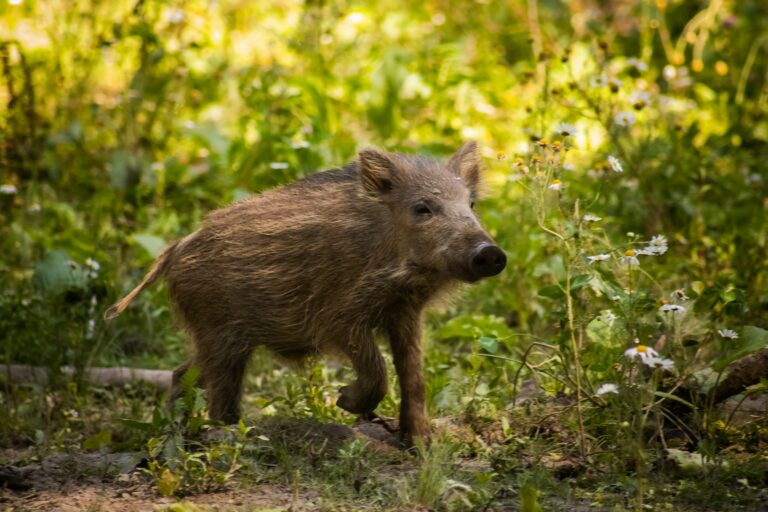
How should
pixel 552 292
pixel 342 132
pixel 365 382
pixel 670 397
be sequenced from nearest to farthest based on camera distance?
pixel 670 397 < pixel 552 292 < pixel 365 382 < pixel 342 132

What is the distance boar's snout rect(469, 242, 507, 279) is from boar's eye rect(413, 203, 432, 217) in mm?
412

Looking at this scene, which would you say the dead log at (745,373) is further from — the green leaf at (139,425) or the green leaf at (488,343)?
the green leaf at (139,425)

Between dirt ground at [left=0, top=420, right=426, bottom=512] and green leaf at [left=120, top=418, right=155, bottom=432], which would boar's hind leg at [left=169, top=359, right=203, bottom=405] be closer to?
dirt ground at [left=0, top=420, right=426, bottom=512]

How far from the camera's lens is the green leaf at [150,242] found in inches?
246

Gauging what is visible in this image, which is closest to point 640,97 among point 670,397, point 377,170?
point 377,170

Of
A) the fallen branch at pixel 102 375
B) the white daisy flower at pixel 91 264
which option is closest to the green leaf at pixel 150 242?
the white daisy flower at pixel 91 264

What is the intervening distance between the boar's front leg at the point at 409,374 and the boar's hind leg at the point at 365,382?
0.38 ft

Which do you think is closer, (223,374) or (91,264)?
(223,374)

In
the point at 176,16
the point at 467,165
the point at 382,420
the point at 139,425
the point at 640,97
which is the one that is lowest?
the point at 382,420

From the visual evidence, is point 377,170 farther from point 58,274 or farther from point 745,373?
point 58,274

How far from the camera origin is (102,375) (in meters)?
5.51

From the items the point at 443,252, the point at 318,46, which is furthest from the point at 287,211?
the point at 318,46

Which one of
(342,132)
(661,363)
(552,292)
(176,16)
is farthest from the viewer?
(342,132)

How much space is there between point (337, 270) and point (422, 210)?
17.2 inches
